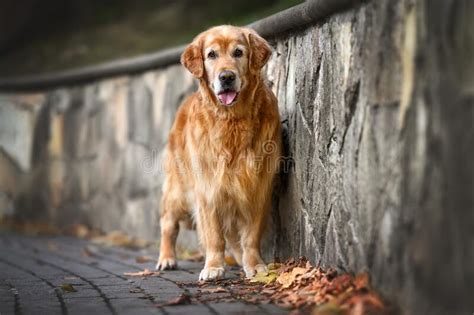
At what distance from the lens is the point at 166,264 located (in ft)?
21.5

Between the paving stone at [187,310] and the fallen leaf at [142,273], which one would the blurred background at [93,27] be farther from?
the paving stone at [187,310]

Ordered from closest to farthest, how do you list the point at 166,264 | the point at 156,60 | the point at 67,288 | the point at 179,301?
the point at 179,301, the point at 67,288, the point at 166,264, the point at 156,60

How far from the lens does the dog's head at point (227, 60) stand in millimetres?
5715

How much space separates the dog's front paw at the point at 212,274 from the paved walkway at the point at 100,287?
87mm

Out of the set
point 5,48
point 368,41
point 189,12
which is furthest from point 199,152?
point 5,48

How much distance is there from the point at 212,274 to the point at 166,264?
0.91 m

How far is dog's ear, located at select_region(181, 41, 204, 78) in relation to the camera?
5977mm

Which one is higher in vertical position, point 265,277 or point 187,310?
point 265,277

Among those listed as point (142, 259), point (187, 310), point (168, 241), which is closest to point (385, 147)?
point (187, 310)

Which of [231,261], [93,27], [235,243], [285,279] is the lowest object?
[285,279]

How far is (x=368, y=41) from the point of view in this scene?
4.09 metres

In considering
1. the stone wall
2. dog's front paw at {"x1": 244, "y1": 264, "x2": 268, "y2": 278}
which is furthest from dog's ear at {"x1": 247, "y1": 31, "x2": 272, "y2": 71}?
dog's front paw at {"x1": 244, "y1": 264, "x2": 268, "y2": 278}

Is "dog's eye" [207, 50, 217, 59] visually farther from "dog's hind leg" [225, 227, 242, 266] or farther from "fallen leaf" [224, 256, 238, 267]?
"fallen leaf" [224, 256, 238, 267]

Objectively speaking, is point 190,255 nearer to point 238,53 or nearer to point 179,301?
point 238,53
